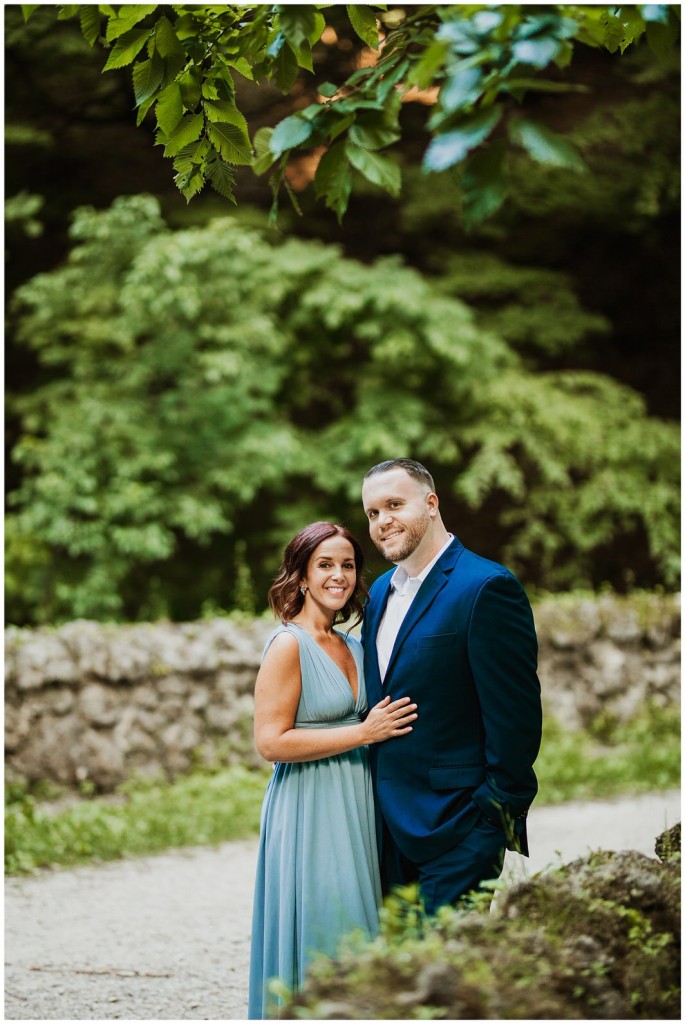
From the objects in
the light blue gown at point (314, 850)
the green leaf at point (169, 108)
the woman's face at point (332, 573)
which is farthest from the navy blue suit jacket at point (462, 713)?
the green leaf at point (169, 108)

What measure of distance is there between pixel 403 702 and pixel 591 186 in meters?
10.4

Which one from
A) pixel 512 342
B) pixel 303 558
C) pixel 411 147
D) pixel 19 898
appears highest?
pixel 411 147

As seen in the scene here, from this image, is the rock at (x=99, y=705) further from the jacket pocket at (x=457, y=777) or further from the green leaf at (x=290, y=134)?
the green leaf at (x=290, y=134)

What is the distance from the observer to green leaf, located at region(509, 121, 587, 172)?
1812mm

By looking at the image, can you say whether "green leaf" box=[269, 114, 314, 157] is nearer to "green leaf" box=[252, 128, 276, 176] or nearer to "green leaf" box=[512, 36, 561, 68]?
"green leaf" box=[252, 128, 276, 176]

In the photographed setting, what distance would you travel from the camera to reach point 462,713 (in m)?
2.99

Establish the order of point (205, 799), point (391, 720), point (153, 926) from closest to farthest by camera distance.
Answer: point (391, 720), point (153, 926), point (205, 799)

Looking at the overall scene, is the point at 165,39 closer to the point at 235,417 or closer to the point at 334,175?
the point at 334,175

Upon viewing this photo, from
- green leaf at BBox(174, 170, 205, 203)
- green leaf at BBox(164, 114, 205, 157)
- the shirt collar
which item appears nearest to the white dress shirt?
the shirt collar

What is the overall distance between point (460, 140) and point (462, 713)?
66.8 inches

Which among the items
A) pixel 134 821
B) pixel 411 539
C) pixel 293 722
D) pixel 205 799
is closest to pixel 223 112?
pixel 411 539

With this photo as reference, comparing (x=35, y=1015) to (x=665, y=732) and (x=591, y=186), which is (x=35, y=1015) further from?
(x=591, y=186)

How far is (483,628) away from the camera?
9.66ft

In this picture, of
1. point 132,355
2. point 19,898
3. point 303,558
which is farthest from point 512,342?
point 303,558
